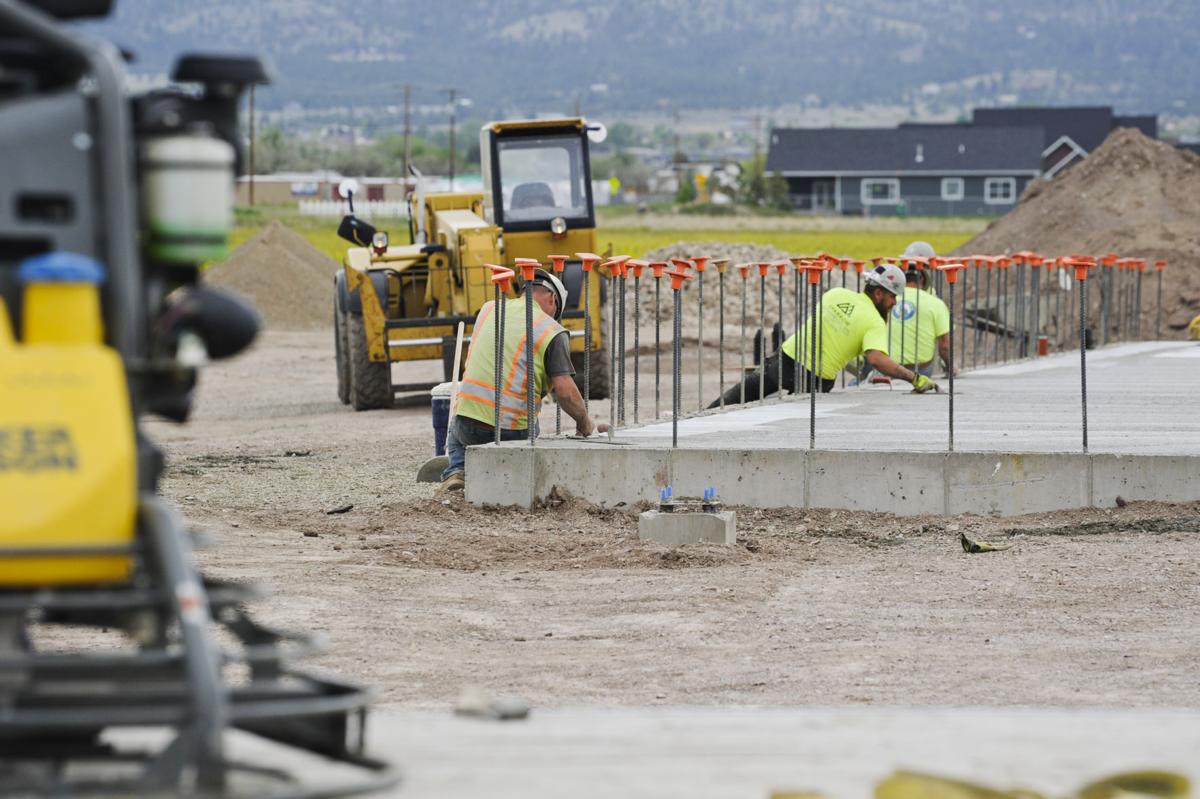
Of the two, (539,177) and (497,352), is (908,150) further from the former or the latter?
(497,352)

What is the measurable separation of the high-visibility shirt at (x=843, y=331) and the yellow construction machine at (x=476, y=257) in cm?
469

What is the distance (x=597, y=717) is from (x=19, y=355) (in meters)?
1.90

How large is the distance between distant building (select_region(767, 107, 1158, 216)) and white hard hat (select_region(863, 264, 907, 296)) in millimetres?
111695

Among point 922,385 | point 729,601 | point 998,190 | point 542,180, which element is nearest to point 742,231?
point 998,190

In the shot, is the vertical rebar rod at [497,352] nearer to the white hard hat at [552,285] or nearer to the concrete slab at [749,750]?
the white hard hat at [552,285]

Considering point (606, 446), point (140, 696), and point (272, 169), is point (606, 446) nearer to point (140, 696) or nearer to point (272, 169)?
point (140, 696)

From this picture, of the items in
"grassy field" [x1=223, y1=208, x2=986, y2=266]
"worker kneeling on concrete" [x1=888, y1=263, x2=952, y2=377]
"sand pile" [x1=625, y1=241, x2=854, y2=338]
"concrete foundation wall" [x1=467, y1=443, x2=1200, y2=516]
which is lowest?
"grassy field" [x1=223, y1=208, x2=986, y2=266]

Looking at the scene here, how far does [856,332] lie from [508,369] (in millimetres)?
4017

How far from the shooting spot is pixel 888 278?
16156 mm

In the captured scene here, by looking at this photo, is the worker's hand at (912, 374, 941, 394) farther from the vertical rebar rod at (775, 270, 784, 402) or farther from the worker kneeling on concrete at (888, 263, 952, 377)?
the vertical rebar rod at (775, 270, 784, 402)

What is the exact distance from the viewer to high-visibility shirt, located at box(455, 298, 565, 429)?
12508 mm

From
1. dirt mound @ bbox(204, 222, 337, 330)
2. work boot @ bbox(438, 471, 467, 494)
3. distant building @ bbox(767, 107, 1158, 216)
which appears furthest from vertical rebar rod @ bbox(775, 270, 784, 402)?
distant building @ bbox(767, 107, 1158, 216)

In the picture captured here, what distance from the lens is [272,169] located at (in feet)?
549

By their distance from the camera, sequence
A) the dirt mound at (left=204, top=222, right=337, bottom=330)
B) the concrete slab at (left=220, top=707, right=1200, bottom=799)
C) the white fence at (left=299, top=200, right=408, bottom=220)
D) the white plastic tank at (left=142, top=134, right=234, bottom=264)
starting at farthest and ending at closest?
the white fence at (left=299, top=200, right=408, bottom=220)
the dirt mound at (left=204, top=222, right=337, bottom=330)
the concrete slab at (left=220, top=707, right=1200, bottom=799)
the white plastic tank at (left=142, top=134, right=234, bottom=264)
